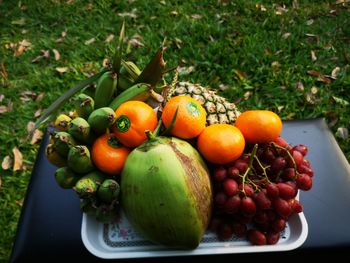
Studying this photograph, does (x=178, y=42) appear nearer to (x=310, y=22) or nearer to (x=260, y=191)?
(x=310, y=22)

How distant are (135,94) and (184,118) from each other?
0.26 metres

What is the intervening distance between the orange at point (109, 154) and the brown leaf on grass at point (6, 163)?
1.45 meters

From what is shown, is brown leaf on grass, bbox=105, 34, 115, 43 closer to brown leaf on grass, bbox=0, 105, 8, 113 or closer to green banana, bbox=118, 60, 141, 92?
brown leaf on grass, bbox=0, 105, 8, 113

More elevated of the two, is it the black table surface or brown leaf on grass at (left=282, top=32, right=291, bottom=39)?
brown leaf on grass at (left=282, top=32, right=291, bottom=39)

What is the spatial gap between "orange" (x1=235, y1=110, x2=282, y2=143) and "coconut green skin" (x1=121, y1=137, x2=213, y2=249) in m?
0.24

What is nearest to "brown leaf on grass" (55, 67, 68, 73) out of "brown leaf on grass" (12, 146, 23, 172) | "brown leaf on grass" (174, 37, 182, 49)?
"brown leaf on grass" (12, 146, 23, 172)

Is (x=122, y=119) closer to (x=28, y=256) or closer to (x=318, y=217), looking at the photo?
(x=28, y=256)

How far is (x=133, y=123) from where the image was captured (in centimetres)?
126

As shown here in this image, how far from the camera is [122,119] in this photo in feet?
4.16

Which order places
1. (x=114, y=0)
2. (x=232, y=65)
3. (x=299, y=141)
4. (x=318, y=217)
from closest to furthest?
(x=318, y=217)
(x=299, y=141)
(x=232, y=65)
(x=114, y=0)

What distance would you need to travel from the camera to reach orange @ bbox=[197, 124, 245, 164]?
1.23 meters

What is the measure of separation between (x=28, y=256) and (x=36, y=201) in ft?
0.81

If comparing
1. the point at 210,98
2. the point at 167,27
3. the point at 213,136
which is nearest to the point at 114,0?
the point at 167,27

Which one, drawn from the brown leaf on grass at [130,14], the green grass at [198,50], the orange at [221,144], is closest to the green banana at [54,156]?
the orange at [221,144]
